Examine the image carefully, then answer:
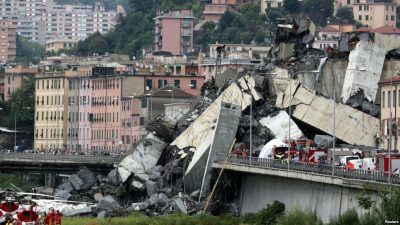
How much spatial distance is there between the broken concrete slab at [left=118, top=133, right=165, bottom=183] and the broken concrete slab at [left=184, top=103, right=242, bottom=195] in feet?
29.6

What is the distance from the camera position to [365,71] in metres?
127

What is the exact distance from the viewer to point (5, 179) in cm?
17975

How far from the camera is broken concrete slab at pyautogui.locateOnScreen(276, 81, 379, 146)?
406ft

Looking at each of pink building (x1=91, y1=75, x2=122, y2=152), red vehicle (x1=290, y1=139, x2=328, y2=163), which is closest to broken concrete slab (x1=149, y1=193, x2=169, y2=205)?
red vehicle (x1=290, y1=139, x2=328, y2=163)

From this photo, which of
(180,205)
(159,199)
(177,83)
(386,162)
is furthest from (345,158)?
(177,83)

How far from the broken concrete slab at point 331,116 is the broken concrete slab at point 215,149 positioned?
4.15 m

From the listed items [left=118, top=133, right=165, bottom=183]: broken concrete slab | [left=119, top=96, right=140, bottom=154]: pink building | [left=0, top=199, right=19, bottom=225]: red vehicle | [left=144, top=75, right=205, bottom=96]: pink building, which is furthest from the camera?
[left=144, top=75, right=205, bottom=96]: pink building

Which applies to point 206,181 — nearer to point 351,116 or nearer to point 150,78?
point 351,116

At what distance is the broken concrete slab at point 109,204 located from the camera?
124681mm

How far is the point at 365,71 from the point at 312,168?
82.1 ft

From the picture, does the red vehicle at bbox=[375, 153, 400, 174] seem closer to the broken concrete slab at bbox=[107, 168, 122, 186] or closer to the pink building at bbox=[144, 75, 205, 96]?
the broken concrete slab at bbox=[107, 168, 122, 186]

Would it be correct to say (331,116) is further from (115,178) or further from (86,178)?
(86,178)

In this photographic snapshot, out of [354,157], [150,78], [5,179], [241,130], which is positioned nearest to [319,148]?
[354,157]

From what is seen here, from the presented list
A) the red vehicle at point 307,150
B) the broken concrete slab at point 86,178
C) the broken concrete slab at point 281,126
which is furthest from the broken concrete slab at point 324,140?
the broken concrete slab at point 86,178
